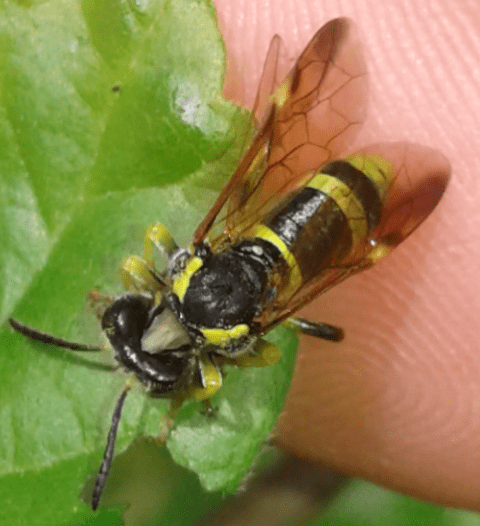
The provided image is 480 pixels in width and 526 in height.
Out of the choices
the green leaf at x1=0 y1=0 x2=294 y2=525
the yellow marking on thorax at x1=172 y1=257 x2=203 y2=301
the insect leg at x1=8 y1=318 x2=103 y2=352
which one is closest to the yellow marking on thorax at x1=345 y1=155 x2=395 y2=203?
the green leaf at x1=0 y1=0 x2=294 y2=525

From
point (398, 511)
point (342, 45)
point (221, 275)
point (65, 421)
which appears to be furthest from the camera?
point (398, 511)

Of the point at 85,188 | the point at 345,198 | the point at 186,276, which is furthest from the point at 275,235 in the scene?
the point at 85,188

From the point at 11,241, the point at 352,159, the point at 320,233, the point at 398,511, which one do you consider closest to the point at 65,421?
the point at 11,241

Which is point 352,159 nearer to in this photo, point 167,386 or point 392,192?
point 392,192

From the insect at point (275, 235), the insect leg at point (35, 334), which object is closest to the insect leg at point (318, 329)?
the insect at point (275, 235)

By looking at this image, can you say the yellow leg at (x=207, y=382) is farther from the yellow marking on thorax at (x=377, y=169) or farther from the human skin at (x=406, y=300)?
the yellow marking on thorax at (x=377, y=169)

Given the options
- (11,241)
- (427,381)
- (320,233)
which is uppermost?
(320,233)

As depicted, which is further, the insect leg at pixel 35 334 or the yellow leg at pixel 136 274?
the yellow leg at pixel 136 274

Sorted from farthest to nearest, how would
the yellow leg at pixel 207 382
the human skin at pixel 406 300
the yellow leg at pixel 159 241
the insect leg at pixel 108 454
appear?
1. the human skin at pixel 406 300
2. the yellow leg at pixel 159 241
3. the yellow leg at pixel 207 382
4. the insect leg at pixel 108 454
